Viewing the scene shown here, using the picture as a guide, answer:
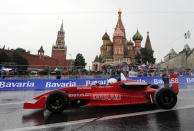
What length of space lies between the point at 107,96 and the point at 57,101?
1.62 m

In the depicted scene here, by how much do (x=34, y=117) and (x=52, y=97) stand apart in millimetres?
770

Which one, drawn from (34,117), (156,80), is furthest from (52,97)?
(156,80)

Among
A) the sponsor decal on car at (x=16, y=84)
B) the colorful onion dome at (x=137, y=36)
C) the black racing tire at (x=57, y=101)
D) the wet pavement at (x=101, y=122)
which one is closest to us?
the wet pavement at (x=101, y=122)

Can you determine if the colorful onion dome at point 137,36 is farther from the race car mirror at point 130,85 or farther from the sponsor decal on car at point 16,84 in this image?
the race car mirror at point 130,85

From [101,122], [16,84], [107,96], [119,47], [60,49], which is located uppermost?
[60,49]

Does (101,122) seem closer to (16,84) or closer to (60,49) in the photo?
(16,84)

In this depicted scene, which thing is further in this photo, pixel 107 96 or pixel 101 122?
pixel 107 96

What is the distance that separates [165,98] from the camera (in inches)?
212

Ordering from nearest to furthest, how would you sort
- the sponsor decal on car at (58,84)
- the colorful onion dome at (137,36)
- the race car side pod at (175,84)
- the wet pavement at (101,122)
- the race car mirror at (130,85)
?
the wet pavement at (101,122), the race car mirror at (130,85), the race car side pod at (175,84), the sponsor decal on car at (58,84), the colorful onion dome at (137,36)

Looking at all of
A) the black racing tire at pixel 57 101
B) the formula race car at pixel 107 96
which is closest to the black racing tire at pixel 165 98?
the formula race car at pixel 107 96

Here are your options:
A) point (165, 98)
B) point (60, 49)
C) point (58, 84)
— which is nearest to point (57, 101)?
point (165, 98)

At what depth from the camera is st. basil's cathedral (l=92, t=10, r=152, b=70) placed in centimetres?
8044

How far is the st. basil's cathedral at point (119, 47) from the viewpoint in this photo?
80.4 metres

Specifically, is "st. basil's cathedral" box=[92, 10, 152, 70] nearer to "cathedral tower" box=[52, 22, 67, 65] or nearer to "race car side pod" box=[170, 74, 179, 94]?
"cathedral tower" box=[52, 22, 67, 65]
